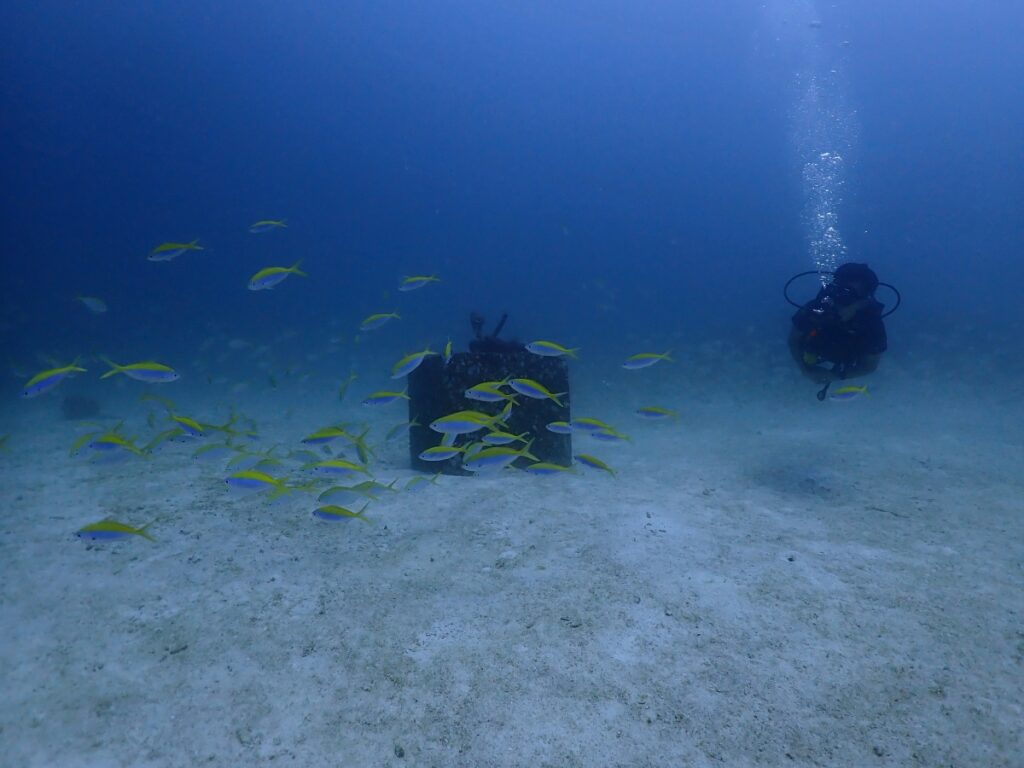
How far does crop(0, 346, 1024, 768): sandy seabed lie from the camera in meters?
2.25

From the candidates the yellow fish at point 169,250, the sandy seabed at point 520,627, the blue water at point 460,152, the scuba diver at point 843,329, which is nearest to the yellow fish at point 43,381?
the sandy seabed at point 520,627

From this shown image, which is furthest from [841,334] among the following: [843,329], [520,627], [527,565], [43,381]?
[43,381]

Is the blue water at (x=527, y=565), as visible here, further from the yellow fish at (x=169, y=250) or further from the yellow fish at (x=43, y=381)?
the yellow fish at (x=169, y=250)

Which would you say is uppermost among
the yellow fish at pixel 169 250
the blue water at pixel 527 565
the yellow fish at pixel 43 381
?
the yellow fish at pixel 169 250

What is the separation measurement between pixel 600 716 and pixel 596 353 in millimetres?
23887

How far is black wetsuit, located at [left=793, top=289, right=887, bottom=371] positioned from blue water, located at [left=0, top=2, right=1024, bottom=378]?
75.7ft

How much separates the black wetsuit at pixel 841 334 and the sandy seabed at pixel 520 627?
5.40ft

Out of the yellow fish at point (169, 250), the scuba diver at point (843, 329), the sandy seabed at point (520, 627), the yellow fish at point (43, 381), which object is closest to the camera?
the sandy seabed at point (520, 627)

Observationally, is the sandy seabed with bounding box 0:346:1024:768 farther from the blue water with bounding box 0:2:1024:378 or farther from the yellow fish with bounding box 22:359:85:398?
the blue water with bounding box 0:2:1024:378

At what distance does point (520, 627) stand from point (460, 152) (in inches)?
4177

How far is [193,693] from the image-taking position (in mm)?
2545

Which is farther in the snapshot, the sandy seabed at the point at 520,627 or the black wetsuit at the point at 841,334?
the black wetsuit at the point at 841,334

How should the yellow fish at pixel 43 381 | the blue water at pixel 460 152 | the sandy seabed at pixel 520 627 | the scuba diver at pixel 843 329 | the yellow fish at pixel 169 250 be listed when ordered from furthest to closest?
the blue water at pixel 460 152, the scuba diver at pixel 843 329, the yellow fish at pixel 169 250, the yellow fish at pixel 43 381, the sandy seabed at pixel 520 627

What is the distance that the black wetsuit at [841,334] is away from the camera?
6.00m
